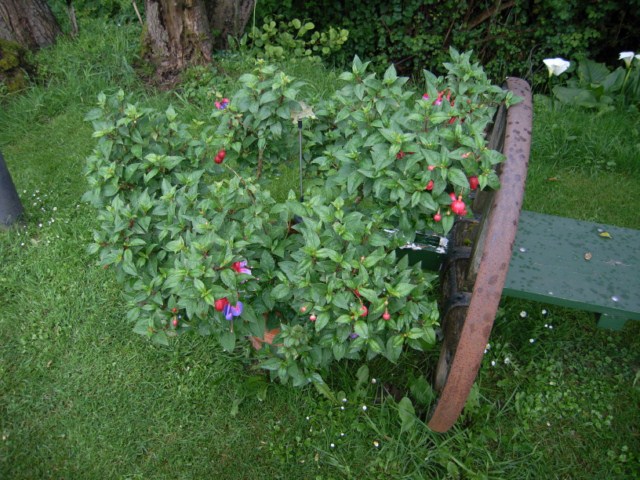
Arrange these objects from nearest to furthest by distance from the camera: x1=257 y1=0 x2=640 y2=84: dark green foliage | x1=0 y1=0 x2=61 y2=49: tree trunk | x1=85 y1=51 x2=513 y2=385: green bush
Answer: x1=85 y1=51 x2=513 y2=385: green bush
x1=0 y1=0 x2=61 y2=49: tree trunk
x1=257 y1=0 x2=640 y2=84: dark green foliage

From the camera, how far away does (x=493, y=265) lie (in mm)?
1592

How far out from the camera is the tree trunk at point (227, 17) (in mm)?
4812

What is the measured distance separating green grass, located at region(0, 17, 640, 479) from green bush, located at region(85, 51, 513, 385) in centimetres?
34

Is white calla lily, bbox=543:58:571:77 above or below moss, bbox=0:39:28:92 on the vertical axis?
below

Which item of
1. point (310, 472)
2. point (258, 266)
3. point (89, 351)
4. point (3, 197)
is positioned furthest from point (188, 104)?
point (310, 472)

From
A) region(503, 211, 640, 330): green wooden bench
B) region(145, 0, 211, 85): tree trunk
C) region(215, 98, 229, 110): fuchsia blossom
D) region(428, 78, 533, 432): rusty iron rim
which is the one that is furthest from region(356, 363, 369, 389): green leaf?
region(145, 0, 211, 85): tree trunk

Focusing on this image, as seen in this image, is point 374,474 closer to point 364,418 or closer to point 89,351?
point 364,418

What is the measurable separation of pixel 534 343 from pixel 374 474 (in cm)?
101

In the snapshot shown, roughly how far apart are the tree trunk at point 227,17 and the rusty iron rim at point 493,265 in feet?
12.2

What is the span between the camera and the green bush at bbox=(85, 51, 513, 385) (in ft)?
5.61

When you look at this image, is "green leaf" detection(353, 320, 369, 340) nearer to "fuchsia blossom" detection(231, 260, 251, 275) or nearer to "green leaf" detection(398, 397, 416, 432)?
"fuchsia blossom" detection(231, 260, 251, 275)

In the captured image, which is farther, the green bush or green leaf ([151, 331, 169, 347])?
green leaf ([151, 331, 169, 347])

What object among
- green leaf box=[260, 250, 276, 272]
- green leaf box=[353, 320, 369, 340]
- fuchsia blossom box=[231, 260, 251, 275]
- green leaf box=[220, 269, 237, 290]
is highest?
green leaf box=[220, 269, 237, 290]

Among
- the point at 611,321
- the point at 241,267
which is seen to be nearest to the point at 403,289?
the point at 241,267
